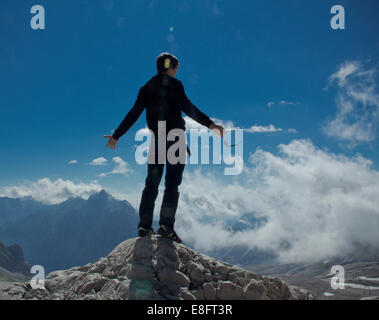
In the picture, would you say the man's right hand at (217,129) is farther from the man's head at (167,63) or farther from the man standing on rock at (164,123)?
the man's head at (167,63)

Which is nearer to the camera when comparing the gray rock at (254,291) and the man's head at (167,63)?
the gray rock at (254,291)

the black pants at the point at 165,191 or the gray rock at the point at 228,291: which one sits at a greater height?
the black pants at the point at 165,191

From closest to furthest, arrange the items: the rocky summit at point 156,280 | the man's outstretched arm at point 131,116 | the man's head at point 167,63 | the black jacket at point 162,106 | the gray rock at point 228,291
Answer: the rocky summit at point 156,280 → the gray rock at point 228,291 → the black jacket at point 162,106 → the man's outstretched arm at point 131,116 → the man's head at point 167,63

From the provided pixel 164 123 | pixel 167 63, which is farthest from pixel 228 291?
pixel 167 63

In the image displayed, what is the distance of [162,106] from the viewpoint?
6.67 metres

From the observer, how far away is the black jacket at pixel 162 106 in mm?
6691

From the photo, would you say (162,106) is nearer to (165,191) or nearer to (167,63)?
(167,63)

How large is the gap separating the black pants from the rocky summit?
1.96 ft

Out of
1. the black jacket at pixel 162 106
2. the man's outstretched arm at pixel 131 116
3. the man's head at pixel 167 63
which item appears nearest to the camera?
the black jacket at pixel 162 106

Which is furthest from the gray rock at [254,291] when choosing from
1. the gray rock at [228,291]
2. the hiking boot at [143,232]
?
the hiking boot at [143,232]

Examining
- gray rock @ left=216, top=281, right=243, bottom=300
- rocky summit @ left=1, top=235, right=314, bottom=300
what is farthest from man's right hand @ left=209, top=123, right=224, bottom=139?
gray rock @ left=216, top=281, right=243, bottom=300

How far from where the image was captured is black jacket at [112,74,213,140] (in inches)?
263
